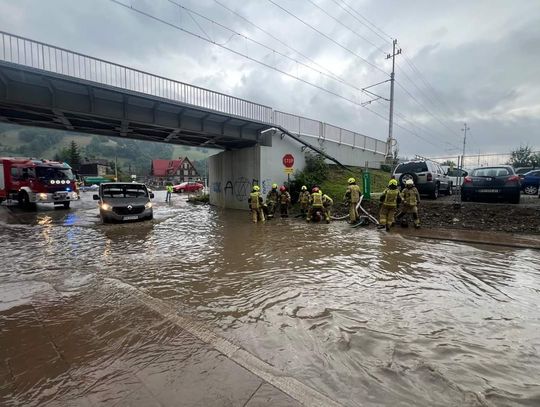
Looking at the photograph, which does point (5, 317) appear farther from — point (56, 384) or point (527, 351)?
point (527, 351)

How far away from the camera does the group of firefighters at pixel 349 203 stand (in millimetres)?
11453

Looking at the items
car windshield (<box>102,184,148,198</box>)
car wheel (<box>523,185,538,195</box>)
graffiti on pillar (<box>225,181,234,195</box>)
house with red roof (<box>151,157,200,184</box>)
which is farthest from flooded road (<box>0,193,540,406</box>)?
house with red roof (<box>151,157,200,184</box>)

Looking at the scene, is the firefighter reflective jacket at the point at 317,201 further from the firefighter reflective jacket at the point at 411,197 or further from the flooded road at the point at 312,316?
the flooded road at the point at 312,316

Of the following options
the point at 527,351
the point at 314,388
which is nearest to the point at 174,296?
the point at 314,388

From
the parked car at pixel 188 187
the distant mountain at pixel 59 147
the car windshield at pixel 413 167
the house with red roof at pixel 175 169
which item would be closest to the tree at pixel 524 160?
the car windshield at pixel 413 167

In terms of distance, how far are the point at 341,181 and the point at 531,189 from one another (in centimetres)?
1125

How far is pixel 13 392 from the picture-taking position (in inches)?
105

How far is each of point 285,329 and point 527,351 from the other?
110 inches

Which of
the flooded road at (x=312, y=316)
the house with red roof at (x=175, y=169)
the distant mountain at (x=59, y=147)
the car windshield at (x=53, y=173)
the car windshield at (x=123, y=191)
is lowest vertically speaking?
the flooded road at (x=312, y=316)

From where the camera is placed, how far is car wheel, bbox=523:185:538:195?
16.5 m

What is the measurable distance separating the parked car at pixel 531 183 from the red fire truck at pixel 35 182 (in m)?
Answer: 28.9

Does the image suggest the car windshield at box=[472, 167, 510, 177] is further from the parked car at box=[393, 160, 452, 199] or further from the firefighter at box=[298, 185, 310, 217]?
the firefighter at box=[298, 185, 310, 217]

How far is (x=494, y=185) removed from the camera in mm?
12195

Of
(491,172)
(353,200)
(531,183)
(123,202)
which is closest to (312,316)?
(353,200)
